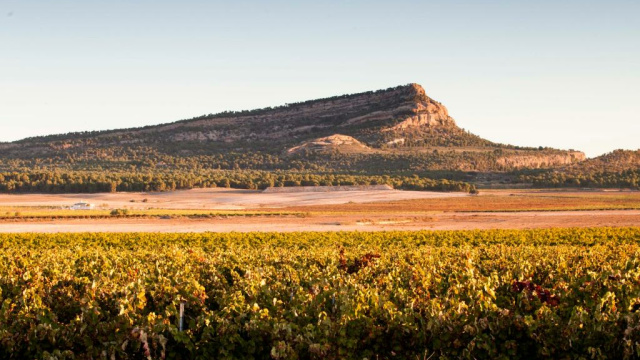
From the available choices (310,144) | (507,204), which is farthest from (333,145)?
(507,204)

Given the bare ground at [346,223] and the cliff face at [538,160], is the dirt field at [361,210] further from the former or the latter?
the cliff face at [538,160]

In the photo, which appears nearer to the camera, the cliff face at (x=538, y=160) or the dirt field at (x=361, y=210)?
the dirt field at (x=361, y=210)

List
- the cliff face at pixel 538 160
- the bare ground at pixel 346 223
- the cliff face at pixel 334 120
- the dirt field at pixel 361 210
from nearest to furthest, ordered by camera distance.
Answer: the bare ground at pixel 346 223, the dirt field at pixel 361 210, the cliff face at pixel 538 160, the cliff face at pixel 334 120

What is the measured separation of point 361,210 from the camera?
7125 centimetres

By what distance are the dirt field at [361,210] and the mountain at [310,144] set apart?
39.4 metres

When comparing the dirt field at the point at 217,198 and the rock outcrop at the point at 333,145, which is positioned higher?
the rock outcrop at the point at 333,145

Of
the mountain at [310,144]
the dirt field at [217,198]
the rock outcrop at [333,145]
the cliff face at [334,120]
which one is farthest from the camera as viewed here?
the cliff face at [334,120]

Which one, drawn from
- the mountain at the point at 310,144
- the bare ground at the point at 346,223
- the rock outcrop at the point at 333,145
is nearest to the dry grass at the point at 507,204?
the bare ground at the point at 346,223

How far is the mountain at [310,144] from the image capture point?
5517 inches

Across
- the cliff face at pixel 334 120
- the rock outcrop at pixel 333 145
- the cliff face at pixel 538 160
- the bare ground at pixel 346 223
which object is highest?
the cliff face at pixel 334 120

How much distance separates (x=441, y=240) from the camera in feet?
96.3

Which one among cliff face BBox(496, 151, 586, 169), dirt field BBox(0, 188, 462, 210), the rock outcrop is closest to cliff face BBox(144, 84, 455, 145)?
the rock outcrop

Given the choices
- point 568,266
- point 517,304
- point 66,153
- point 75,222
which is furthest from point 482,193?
point 66,153

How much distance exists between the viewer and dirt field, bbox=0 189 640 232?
170 feet
